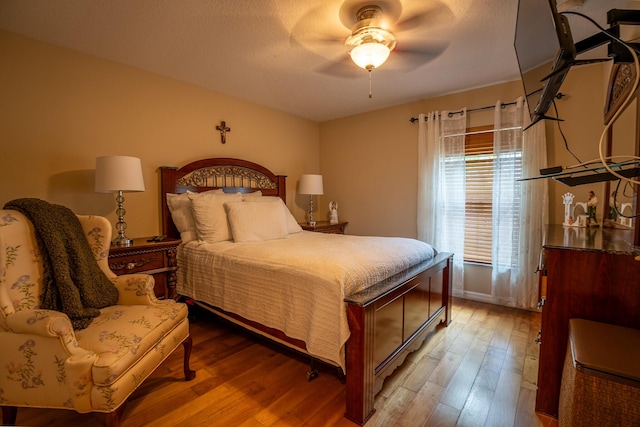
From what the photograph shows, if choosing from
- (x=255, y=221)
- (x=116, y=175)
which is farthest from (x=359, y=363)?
(x=116, y=175)

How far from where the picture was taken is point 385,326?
5.71 ft

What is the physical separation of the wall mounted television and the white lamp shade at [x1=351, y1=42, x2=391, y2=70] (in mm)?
796

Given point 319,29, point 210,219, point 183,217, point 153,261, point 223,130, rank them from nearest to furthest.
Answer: point 319,29 → point 153,261 → point 210,219 → point 183,217 → point 223,130

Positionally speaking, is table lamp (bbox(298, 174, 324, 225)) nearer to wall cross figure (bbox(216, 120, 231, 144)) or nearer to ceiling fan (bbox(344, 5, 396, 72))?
wall cross figure (bbox(216, 120, 231, 144))

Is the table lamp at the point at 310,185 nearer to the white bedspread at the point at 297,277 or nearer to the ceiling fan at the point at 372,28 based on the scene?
the white bedspread at the point at 297,277

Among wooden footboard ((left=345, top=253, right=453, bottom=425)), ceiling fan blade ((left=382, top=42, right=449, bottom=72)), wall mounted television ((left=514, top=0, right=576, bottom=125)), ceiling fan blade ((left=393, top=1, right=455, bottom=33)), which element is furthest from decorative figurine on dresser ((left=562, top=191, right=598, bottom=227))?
ceiling fan blade ((left=393, top=1, right=455, bottom=33))

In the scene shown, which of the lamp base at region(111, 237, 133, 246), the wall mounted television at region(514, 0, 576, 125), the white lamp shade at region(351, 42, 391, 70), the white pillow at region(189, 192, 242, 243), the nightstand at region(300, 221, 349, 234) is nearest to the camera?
the wall mounted television at region(514, 0, 576, 125)

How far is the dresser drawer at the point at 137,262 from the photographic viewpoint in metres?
2.14

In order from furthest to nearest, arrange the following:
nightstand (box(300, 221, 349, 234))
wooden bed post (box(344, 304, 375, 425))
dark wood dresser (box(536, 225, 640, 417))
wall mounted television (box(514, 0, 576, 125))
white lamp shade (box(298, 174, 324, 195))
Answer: white lamp shade (box(298, 174, 324, 195)) → nightstand (box(300, 221, 349, 234)) → wooden bed post (box(344, 304, 375, 425)) → dark wood dresser (box(536, 225, 640, 417)) → wall mounted television (box(514, 0, 576, 125))

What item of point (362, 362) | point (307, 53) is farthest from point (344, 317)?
point (307, 53)

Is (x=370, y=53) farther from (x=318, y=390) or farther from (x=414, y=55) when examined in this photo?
(x=318, y=390)

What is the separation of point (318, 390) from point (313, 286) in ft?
2.30

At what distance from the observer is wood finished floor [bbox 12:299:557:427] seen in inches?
60.2

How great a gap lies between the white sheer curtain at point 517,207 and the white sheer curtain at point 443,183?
0.36 m
